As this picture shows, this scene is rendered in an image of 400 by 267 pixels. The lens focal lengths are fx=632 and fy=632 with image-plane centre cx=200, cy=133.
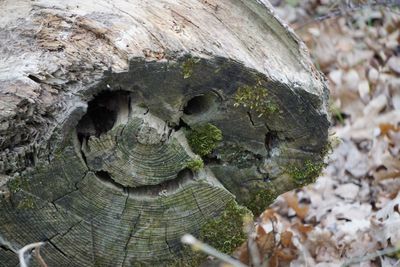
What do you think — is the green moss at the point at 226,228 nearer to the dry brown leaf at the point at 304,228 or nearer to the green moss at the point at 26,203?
the green moss at the point at 26,203

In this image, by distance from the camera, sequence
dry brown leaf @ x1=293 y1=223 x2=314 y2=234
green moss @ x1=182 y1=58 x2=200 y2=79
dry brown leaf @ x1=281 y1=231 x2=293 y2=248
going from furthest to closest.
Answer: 1. dry brown leaf @ x1=293 y1=223 x2=314 y2=234
2. dry brown leaf @ x1=281 y1=231 x2=293 y2=248
3. green moss @ x1=182 y1=58 x2=200 y2=79

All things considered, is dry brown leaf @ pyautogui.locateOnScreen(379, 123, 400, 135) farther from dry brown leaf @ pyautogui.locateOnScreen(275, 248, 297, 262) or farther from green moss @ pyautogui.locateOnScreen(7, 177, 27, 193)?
green moss @ pyautogui.locateOnScreen(7, 177, 27, 193)

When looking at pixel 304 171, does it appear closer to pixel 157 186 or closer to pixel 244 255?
pixel 157 186

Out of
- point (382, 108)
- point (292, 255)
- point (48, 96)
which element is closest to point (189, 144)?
point (48, 96)

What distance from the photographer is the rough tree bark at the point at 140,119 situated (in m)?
2.30

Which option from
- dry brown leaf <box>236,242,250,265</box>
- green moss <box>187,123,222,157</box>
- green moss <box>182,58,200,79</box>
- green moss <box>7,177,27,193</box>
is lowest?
dry brown leaf <box>236,242,250,265</box>

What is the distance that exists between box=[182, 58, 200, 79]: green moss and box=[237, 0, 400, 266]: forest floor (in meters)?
0.79

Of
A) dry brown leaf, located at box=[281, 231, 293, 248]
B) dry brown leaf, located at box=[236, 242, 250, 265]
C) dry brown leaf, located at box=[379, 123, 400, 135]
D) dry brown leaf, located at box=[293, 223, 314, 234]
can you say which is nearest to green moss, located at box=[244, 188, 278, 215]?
dry brown leaf, located at box=[236, 242, 250, 265]

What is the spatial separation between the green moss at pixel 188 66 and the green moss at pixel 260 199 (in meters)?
0.70

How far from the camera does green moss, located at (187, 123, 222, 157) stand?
2.54m

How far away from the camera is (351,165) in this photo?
438 cm

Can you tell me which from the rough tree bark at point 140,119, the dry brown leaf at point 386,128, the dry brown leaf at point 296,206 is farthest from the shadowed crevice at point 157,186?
the dry brown leaf at point 386,128

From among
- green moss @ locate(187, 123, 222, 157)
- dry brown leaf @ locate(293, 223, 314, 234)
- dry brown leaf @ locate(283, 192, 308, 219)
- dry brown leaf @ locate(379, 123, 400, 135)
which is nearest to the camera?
green moss @ locate(187, 123, 222, 157)

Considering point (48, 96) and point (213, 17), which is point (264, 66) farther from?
point (48, 96)
